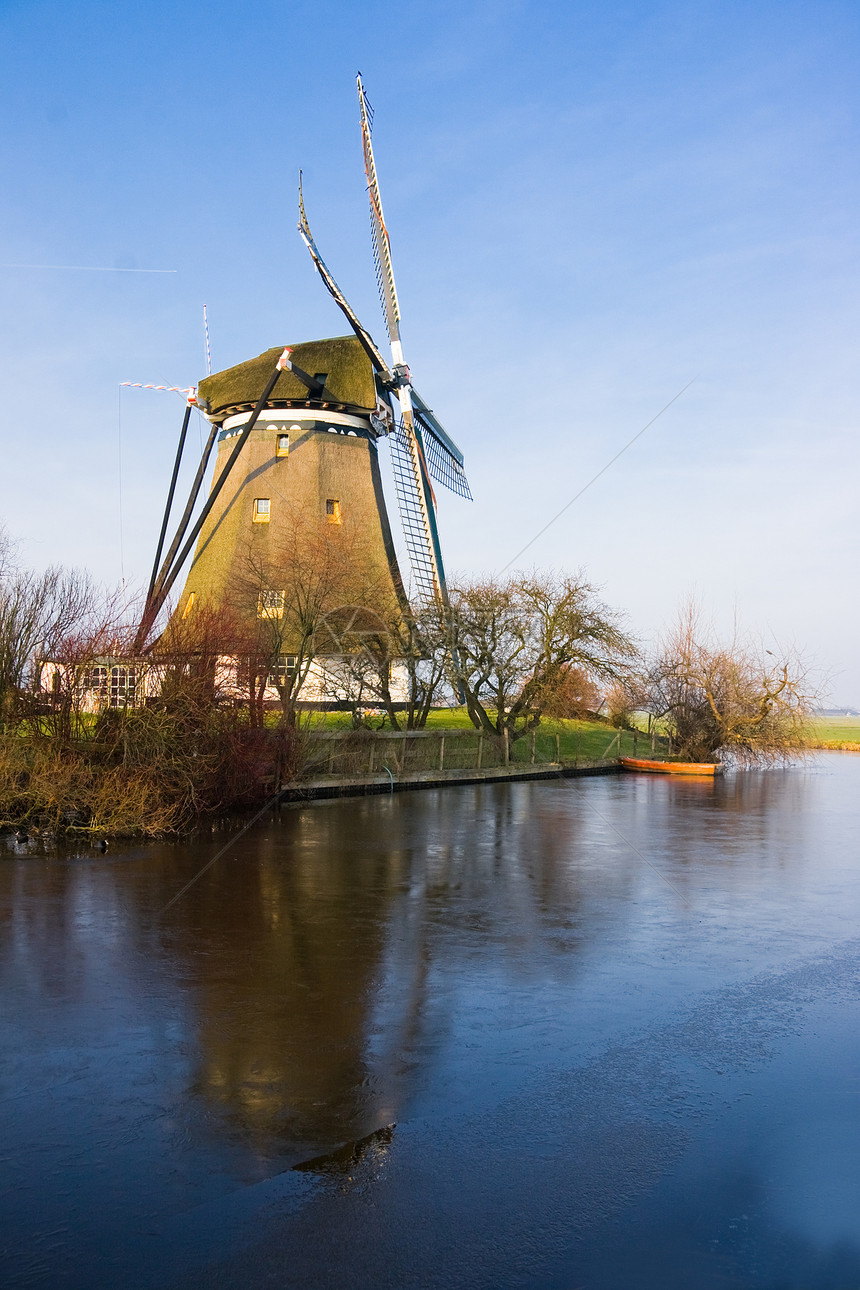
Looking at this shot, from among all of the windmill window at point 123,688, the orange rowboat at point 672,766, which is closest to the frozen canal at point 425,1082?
the windmill window at point 123,688

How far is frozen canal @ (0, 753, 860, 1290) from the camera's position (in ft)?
13.1

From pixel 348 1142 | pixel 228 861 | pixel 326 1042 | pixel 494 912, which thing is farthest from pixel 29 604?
pixel 348 1142

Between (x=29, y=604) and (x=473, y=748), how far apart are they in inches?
489

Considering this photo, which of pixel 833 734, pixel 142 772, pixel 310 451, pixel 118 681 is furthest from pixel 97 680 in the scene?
pixel 833 734

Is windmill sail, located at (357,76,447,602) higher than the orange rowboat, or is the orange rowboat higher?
windmill sail, located at (357,76,447,602)

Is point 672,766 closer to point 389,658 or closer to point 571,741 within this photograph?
point 571,741

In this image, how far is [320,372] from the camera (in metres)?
28.9

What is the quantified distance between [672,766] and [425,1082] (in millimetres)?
24111

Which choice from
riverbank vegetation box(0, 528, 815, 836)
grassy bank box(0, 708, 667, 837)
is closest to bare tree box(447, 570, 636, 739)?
riverbank vegetation box(0, 528, 815, 836)

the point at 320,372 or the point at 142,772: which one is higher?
the point at 320,372

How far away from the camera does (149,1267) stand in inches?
151

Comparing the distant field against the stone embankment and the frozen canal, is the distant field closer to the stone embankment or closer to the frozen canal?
the stone embankment

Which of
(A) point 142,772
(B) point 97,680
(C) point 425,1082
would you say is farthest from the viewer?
(B) point 97,680

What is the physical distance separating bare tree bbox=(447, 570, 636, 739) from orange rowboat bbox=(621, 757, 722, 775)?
4.37 m
